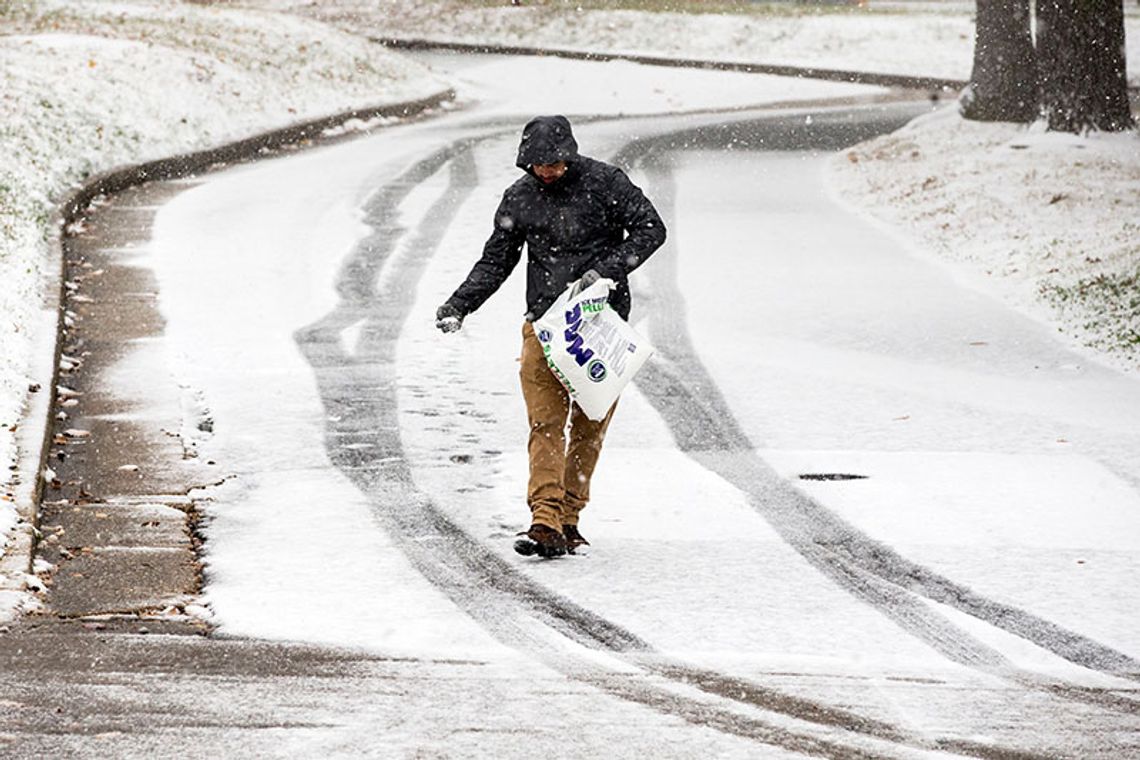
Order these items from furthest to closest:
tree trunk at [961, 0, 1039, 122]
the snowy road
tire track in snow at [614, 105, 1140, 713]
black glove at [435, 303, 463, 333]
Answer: tree trunk at [961, 0, 1039, 122] < black glove at [435, 303, 463, 333] < tire track in snow at [614, 105, 1140, 713] < the snowy road

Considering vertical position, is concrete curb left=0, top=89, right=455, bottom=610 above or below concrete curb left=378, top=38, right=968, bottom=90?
above

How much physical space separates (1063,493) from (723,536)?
1.85 m

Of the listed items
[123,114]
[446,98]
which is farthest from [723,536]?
[446,98]

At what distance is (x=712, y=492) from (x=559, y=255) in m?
1.67

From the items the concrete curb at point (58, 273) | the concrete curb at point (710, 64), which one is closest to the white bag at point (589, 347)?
the concrete curb at point (58, 273)

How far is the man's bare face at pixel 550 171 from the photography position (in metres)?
7.92

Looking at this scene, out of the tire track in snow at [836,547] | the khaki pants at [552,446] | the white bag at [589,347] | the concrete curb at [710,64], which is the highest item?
the white bag at [589,347]

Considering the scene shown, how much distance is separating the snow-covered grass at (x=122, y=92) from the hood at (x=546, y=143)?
268cm

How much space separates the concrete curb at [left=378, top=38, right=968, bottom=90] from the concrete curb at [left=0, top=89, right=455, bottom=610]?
8.74 m

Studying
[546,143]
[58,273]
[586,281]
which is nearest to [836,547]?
[586,281]

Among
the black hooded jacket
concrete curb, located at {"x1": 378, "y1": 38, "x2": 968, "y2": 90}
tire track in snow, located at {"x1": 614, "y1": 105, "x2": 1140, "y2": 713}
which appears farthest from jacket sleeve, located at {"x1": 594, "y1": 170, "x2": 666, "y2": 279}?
concrete curb, located at {"x1": 378, "y1": 38, "x2": 968, "y2": 90}

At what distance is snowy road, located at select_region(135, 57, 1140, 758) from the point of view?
6270 millimetres

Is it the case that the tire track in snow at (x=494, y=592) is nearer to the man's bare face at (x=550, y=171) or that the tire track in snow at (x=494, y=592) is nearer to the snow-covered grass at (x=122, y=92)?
the man's bare face at (x=550, y=171)

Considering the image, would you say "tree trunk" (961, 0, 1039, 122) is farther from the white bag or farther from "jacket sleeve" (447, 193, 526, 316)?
the white bag
